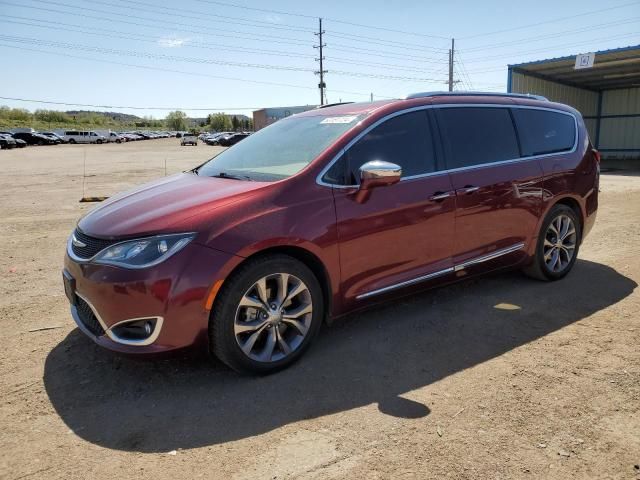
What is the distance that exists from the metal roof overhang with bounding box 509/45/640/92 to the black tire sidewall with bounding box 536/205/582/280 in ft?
59.2

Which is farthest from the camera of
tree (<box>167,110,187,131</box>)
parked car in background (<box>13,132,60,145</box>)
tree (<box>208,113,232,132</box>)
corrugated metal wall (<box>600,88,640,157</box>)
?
tree (<box>167,110,187,131</box>)

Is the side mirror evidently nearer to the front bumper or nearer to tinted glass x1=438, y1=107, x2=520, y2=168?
tinted glass x1=438, y1=107, x2=520, y2=168

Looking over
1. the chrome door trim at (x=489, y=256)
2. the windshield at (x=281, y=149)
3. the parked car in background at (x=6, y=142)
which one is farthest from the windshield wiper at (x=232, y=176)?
the parked car in background at (x=6, y=142)

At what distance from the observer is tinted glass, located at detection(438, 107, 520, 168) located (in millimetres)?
4211

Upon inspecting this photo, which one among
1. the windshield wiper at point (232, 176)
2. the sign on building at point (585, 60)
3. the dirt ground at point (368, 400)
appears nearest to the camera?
the dirt ground at point (368, 400)

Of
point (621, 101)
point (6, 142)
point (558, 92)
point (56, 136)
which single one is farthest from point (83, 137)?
→ point (621, 101)

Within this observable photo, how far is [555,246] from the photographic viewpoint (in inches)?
201

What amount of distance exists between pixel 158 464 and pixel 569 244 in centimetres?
448

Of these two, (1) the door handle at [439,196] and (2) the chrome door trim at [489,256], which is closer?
(1) the door handle at [439,196]

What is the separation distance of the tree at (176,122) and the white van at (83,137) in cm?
7743

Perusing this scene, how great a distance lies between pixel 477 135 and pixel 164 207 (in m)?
2.71

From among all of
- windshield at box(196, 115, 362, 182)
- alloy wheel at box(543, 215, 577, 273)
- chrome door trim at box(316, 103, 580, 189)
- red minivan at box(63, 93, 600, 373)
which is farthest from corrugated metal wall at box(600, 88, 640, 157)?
windshield at box(196, 115, 362, 182)

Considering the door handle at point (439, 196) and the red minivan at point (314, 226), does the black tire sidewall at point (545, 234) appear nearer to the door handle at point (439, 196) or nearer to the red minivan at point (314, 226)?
the red minivan at point (314, 226)

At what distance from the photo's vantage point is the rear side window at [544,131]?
4828 millimetres
